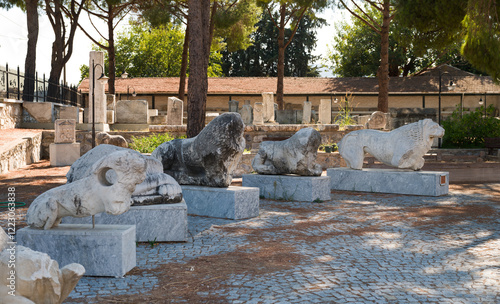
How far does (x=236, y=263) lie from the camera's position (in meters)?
4.70

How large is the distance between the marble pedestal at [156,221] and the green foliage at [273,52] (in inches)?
1424

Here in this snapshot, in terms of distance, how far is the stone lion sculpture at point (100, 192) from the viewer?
155 inches

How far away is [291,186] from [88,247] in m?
4.84

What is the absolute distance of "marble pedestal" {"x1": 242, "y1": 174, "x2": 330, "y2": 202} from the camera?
27.8 ft

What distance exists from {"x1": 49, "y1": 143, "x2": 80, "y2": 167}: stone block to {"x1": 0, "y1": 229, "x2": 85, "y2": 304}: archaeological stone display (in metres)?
12.7

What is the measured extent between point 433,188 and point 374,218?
2615 mm

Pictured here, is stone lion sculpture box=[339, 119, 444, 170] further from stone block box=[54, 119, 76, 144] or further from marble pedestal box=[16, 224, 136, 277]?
stone block box=[54, 119, 76, 144]

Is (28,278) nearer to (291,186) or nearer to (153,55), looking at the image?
(291,186)

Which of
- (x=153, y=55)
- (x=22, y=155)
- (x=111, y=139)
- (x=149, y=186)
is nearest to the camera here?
(x=149, y=186)

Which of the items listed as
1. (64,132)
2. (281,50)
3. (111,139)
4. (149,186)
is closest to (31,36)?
(64,132)

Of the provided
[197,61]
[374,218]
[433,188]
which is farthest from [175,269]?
[197,61]

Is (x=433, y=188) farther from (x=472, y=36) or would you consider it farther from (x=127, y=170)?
(x=127, y=170)

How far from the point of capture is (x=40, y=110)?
61.4 ft

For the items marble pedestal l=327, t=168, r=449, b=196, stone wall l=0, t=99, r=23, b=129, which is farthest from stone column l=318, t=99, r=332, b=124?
stone wall l=0, t=99, r=23, b=129
